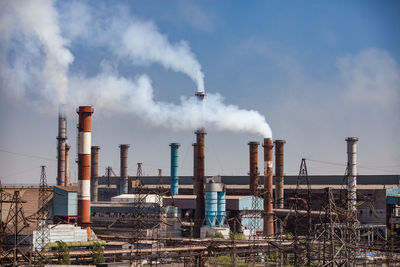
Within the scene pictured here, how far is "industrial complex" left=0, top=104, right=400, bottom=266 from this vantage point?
134 feet

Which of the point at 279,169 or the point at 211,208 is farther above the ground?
the point at 279,169

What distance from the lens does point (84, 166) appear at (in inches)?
1880

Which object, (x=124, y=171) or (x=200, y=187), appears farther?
Answer: (x=124, y=171)

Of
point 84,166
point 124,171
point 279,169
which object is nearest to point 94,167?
point 124,171

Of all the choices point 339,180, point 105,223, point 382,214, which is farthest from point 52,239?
point 339,180

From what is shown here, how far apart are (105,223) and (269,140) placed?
58.3ft

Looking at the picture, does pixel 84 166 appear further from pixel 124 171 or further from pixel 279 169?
pixel 124 171

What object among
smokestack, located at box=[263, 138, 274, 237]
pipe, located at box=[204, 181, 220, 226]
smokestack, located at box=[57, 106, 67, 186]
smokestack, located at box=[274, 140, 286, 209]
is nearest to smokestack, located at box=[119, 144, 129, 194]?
smokestack, located at box=[57, 106, 67, 186]

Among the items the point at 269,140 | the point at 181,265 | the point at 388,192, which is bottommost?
the point at 181,265

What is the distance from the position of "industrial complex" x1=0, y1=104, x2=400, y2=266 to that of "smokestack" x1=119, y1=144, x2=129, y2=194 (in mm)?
3499

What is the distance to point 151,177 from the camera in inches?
3489

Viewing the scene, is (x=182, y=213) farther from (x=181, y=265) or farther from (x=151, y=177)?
(x=151, y=177)

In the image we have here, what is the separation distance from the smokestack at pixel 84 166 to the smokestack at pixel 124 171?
2644 cm

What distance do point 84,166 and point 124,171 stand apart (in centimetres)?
2702
